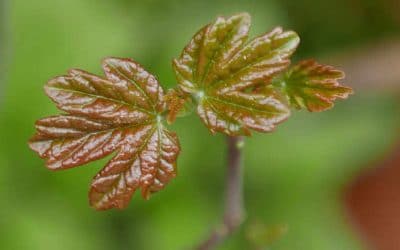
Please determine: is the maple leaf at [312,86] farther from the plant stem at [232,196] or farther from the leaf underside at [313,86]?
the plant stem at [232,196]

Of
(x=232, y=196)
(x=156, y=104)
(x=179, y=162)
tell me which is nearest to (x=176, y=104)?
(x=156, y=104)

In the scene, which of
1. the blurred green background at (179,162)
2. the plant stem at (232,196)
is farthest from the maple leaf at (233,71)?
the blurred green background at (179,162)

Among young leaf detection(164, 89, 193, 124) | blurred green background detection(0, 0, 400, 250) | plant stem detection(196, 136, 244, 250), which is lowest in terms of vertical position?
plant stem detection(196, 136, 244, 250)

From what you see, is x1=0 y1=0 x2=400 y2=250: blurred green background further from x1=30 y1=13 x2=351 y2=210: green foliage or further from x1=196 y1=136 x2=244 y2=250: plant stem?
x1=30 y1=13 x2=351 y2=210: green foliage

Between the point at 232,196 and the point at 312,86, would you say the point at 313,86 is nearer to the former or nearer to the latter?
the point at 312,86

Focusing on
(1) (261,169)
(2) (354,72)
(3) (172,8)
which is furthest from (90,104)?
(2) (354,72)

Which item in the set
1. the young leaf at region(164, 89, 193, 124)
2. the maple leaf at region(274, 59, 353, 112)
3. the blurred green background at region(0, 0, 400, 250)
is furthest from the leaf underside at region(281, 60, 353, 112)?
the blurred green background at region(0, 0, 400, 250)
